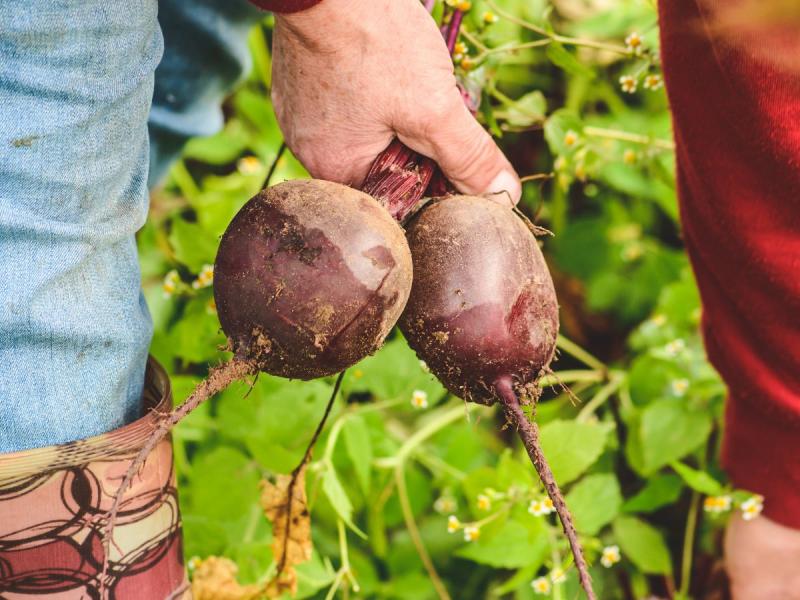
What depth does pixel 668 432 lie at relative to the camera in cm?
145

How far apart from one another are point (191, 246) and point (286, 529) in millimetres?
549

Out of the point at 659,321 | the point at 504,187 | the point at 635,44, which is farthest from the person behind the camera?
the point at 659,321

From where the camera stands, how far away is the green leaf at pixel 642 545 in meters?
1.45

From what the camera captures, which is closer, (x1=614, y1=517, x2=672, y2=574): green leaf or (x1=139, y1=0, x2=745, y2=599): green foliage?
(x1=139, y1=0, x2=745, y2=599): green foliage

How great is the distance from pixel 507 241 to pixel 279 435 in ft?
A: 1.78

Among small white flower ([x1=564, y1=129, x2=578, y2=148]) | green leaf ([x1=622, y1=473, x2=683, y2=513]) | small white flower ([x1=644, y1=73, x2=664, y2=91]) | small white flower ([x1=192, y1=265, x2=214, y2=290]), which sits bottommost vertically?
green leaf ([x1=622, y1=473, x2=683, y2=513])

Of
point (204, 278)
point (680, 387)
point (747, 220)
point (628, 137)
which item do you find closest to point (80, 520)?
point (204, 278)

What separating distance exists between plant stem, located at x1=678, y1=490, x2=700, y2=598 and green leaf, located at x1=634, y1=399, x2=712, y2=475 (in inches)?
5.3

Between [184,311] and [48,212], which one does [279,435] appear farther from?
[48,212]

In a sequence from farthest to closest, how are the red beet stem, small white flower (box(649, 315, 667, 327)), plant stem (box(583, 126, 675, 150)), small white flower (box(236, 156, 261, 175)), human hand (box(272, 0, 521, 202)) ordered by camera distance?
small white flower (box(236, 156, 261, 175)), small white flower (box(649, 315, 667, 327)), plant stem (box(583, 126, 675, 150)), the red beet stem, human hand (box(272, 0, 521, 202))

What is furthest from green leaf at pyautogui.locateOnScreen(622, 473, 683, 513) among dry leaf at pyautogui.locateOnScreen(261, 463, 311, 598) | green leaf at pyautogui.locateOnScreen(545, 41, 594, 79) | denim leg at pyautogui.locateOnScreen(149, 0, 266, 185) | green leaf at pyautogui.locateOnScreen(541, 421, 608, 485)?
denim leg at pyautogui.locateOnScreen(149, 0, 266, 185)

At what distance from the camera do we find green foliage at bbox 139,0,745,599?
1307mm

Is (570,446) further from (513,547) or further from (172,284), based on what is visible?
(172,284)

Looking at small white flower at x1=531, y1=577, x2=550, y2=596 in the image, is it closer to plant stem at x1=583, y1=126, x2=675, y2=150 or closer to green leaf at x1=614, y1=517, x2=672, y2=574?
green leaf at x1=614, y1=517, x2=672, y2=574
